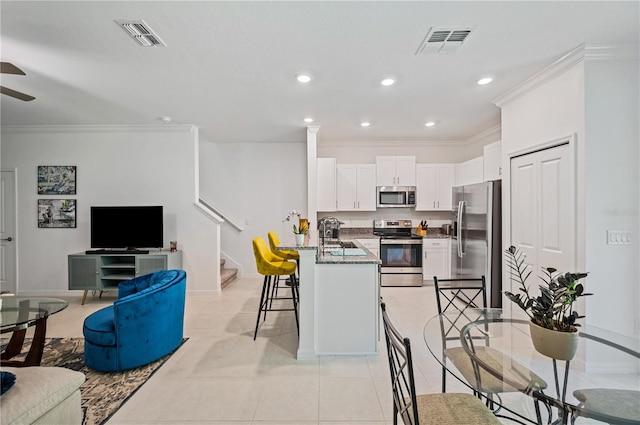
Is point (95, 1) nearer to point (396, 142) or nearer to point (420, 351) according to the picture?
point (420, 351)

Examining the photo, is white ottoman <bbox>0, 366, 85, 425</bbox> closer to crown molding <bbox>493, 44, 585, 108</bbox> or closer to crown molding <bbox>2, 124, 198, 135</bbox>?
crown molding <bbox>2, 124, 198, 135</bbox>

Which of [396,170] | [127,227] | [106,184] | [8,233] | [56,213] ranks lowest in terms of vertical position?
[8,233]

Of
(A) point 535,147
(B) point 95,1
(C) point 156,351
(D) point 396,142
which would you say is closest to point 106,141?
(B) point 95,1

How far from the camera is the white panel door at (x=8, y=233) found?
4.50 metres

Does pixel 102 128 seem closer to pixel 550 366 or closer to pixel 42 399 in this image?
pixel 42 399

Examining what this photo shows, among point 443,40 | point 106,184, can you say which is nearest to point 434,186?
point 443,40

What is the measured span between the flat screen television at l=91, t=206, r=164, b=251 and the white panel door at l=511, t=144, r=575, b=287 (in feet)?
16.0

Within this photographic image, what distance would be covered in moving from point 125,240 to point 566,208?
559cm

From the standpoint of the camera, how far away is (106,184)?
4.59 metres

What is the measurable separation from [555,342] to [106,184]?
18.9 feet

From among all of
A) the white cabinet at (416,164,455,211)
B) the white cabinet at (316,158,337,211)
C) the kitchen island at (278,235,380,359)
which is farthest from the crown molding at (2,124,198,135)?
the white cabinet at (416,164,455,211)

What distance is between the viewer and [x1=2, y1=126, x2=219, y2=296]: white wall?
453cm

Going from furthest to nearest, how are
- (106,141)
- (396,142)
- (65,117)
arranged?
(396,142)
(106,141)
(65,117)

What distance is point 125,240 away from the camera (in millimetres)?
4367
